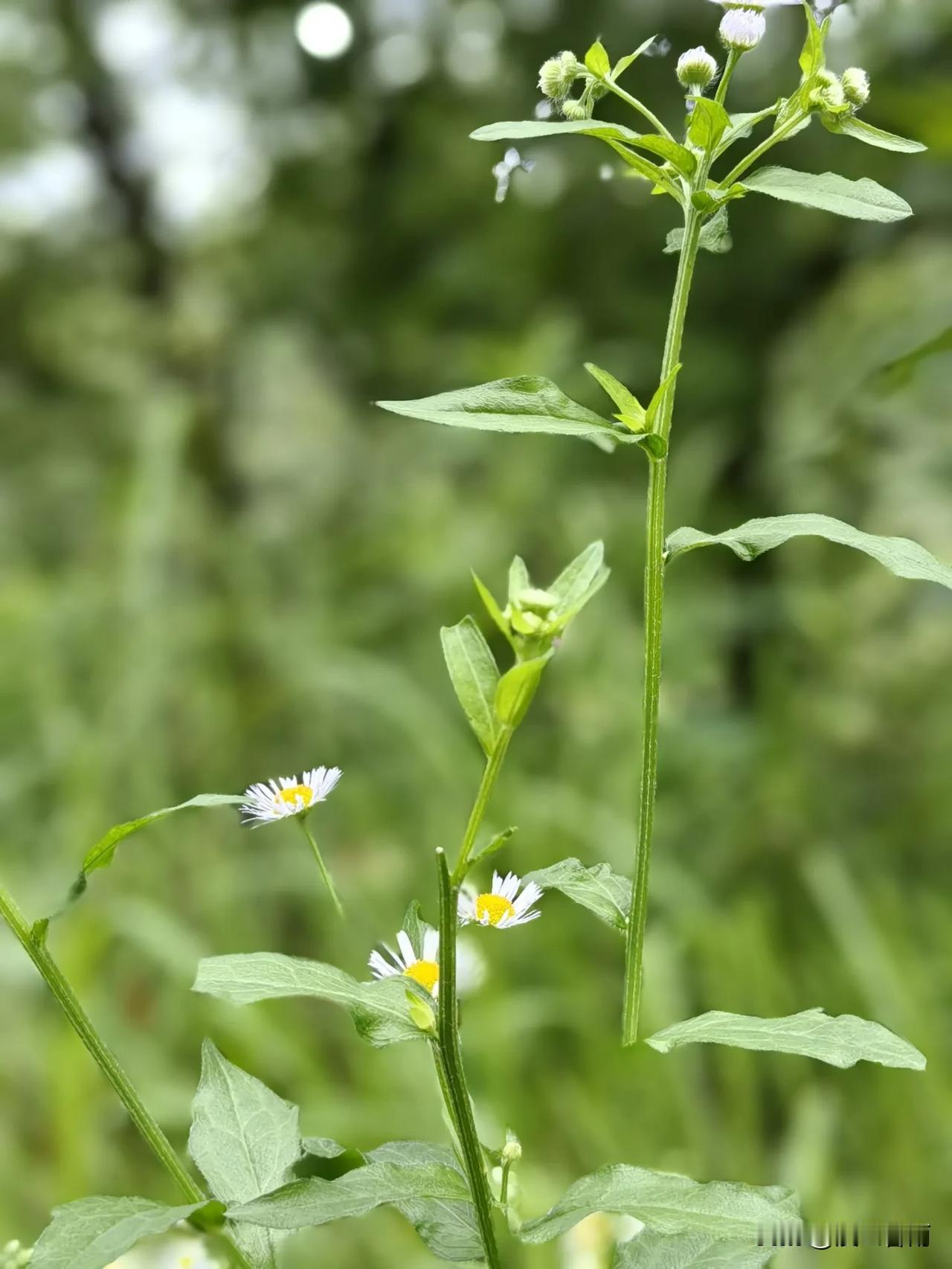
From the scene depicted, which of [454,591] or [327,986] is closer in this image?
[327,986]

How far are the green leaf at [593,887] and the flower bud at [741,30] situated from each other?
0.54 feet

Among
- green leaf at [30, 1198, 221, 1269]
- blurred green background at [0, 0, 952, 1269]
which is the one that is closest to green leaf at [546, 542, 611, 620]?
green leaf at [30, 1198, 221, 1269]

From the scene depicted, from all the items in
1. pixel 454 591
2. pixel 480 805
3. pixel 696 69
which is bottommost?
pixel 454 591

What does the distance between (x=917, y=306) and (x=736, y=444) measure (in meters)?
0.25

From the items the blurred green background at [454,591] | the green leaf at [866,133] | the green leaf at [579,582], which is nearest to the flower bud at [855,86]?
the green leaf at [866,133]

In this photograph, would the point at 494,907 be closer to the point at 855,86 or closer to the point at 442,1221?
the point at 442,1221

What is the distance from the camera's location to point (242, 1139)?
255 millimetres

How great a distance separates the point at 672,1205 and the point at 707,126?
0.19 m

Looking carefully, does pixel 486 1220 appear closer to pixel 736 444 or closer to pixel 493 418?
pixel 493 418

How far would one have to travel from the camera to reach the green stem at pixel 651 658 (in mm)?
232

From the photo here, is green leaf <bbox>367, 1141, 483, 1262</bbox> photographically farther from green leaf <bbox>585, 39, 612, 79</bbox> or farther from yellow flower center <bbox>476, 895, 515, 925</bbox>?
green leaf <bbox>585, 39, 612, 79</bbox>


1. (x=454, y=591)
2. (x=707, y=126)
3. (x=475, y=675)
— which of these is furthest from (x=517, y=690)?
(x=454, y=591)

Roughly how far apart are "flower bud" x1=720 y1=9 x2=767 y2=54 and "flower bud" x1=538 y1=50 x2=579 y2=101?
0.10 ft

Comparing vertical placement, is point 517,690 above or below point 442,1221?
above
